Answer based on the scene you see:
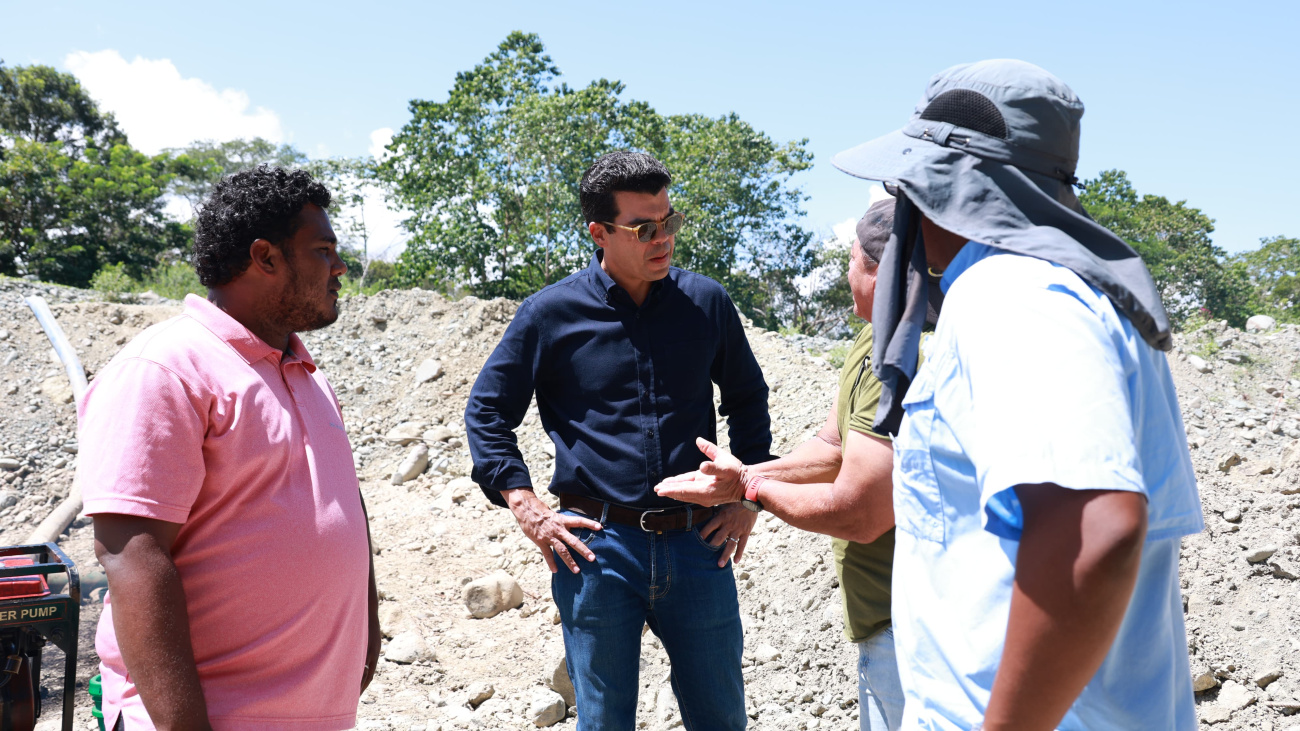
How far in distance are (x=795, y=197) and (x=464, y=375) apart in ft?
33.1

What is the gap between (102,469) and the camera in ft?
5.52

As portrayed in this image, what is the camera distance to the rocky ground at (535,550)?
4.25 meters

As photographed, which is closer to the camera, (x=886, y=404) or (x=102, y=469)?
(x=886, y=404)

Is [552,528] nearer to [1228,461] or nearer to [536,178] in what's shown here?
[1228,461]

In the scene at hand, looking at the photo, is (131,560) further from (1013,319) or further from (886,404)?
(1013,319)

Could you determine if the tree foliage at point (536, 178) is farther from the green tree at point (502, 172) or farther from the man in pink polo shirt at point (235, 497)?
the man in pink polo shirt at point (235, 497)

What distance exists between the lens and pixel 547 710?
4680 mm

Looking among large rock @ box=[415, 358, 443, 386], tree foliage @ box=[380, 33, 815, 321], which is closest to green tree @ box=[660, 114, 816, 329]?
tree foliage @ box=[380, 33, 815, 321]

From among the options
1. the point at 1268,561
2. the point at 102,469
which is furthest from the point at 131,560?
the point at 1268,561

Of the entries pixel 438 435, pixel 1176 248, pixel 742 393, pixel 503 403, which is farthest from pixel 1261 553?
pixel 1176 248

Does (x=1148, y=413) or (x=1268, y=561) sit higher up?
(x=1148, y=413)

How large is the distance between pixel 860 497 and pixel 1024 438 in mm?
1002

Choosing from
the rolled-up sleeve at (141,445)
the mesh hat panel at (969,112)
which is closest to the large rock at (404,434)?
the rolled-up sleeve at (141,445)

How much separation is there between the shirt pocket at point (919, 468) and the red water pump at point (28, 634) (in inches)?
80.7
